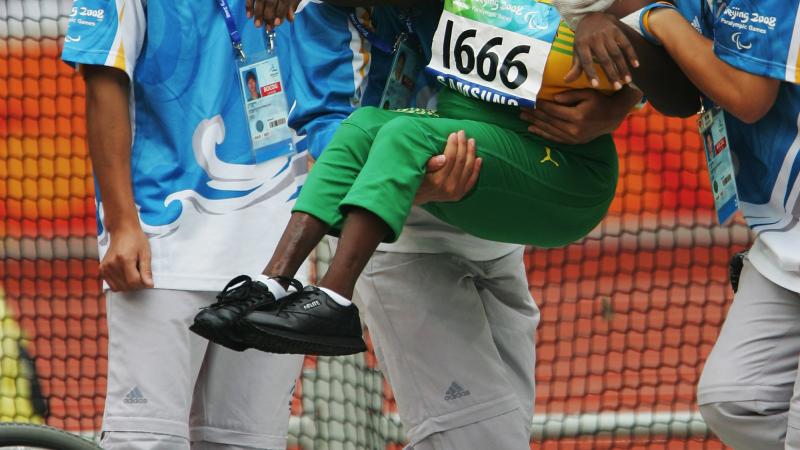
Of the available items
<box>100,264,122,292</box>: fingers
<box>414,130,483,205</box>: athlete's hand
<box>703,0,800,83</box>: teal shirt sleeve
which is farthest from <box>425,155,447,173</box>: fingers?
<box>100,264,122,292</box>: fingers

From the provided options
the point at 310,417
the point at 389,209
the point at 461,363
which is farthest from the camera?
the point at 310,417

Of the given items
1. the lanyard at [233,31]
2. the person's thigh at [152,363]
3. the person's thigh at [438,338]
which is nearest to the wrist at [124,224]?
the person's thigh at [152,363]

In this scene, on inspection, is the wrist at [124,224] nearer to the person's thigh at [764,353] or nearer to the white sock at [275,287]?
the white sock at [275,287]

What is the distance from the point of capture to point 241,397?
3.47 meters

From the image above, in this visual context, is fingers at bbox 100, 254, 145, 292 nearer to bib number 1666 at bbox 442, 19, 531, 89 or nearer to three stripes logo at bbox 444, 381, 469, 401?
three stripes logo at bbox 444, 381, 469, 401

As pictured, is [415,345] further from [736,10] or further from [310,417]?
[310,417]

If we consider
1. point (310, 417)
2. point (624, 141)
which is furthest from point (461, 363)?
point (624, 141)

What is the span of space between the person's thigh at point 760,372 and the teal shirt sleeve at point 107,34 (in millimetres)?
1669

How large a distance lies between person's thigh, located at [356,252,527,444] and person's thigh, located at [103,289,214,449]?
1.61 ft

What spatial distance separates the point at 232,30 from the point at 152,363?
0.89 metres

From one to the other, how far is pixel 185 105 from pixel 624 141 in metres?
3.39

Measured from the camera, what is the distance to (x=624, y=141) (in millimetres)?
6395

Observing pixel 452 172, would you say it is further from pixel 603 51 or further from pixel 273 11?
pixel 273 11

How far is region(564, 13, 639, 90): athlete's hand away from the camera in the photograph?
2.83 metres
